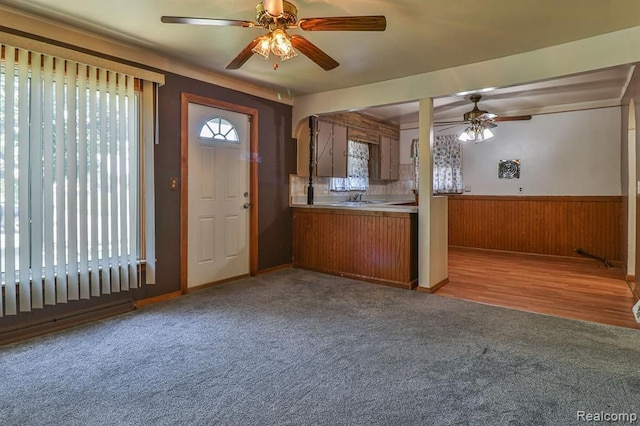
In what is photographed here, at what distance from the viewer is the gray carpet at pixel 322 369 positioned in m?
1.77

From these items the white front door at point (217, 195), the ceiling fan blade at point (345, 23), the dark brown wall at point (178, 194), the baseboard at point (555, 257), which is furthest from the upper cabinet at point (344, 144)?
the ceiling fan blade at point (345, 23)

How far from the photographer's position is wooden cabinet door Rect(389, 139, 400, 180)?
7.07 metres

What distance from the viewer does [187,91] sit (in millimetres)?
3781

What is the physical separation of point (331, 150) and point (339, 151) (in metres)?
0.22

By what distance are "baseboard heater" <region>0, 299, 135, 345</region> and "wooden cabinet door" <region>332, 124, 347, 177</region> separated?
3479mm

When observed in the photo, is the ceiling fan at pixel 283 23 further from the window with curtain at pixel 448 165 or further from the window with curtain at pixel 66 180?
the window with curtain at pixel 448 165

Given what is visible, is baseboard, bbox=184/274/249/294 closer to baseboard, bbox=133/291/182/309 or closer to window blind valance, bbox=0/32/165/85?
baseboard, bbox=133/291/182/309

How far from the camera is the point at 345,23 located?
2.06m

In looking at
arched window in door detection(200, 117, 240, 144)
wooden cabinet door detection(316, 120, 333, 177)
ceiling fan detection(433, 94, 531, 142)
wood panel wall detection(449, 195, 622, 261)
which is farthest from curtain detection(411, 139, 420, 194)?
arched window in door detection(200, 117, 240, 144)

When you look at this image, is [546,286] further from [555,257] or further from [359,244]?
[359,244]

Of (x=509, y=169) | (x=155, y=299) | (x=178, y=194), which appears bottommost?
(x=155, y=299)

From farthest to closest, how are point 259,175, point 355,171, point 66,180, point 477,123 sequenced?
1. point 355,171
2. point 477,123
3. point 259,175
4. point 66,180

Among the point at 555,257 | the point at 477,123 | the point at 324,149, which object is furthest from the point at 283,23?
the point at 555,257

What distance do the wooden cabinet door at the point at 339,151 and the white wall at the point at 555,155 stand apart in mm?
2480
